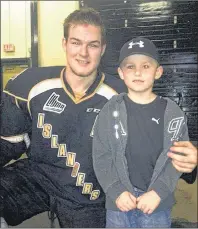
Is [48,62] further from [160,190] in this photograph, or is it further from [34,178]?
[160,190]

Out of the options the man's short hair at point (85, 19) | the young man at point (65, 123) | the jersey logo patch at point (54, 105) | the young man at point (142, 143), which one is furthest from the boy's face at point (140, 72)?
the jersey logo patch at point (54, 105)

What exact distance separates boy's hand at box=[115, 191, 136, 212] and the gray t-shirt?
0.05 metres

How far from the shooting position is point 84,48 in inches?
48.3

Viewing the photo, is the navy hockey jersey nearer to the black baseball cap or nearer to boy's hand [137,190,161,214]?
the black baseball cap

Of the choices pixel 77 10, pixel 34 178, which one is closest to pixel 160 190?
pixel 34 178

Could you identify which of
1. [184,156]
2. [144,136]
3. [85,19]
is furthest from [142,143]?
[85,19]

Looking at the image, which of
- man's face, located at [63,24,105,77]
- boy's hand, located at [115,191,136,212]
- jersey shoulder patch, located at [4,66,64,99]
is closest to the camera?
boy's hand, located at [115,191,136,212]

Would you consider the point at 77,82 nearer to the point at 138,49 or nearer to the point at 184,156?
the point at 138,49

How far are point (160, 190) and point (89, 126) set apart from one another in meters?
0.36

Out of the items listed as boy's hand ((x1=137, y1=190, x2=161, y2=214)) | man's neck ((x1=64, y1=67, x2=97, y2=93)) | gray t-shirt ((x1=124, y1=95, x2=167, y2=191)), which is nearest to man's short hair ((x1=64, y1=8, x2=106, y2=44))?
man's neck ((x1=64, y1=67, x2=97, y2=93))

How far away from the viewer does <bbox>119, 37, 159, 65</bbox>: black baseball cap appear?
3.69 ft

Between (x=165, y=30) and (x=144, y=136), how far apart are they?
49cm

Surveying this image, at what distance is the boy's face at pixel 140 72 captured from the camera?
1109 mm

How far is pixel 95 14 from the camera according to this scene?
127 cm
